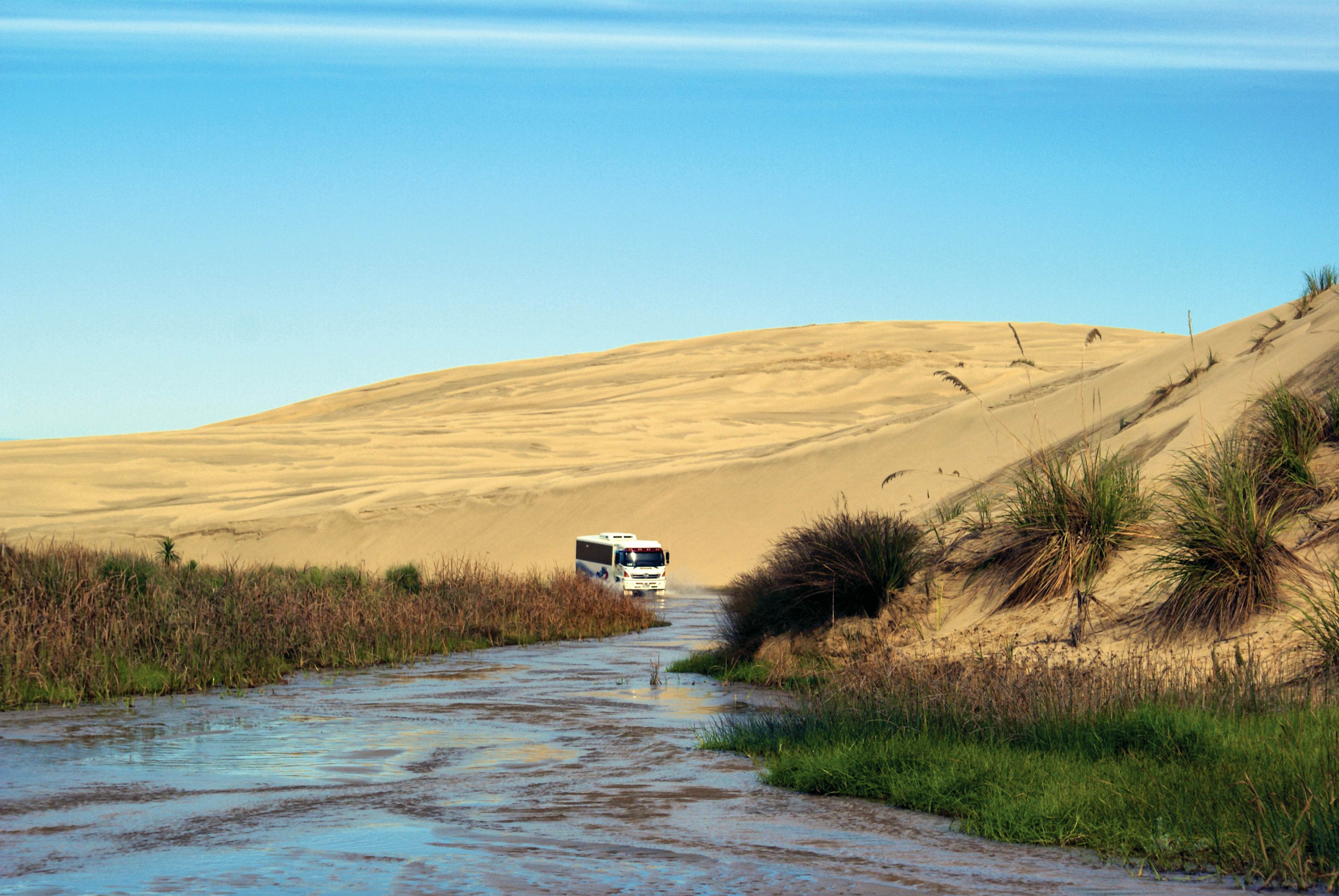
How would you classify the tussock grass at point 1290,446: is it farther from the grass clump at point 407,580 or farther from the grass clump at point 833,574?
the grass clump at point 407,580

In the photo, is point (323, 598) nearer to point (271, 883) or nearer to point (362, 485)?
point (271, 883)

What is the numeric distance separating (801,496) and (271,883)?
45839 mm

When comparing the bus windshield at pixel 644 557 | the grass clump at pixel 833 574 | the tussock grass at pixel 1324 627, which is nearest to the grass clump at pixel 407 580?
the grass clump at pixel 833 574

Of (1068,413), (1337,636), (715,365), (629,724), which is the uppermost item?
(715,365)

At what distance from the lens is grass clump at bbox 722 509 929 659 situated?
17953mm

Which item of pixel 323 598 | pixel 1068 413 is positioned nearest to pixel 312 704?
pixel 323 598

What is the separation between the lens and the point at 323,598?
22.6 metres

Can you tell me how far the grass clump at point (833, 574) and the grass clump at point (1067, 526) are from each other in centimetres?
155

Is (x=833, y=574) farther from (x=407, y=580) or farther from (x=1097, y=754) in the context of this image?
(x=407, y=580)

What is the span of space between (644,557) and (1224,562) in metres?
27.3

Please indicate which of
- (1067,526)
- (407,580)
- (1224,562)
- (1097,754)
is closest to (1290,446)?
(1067,526)

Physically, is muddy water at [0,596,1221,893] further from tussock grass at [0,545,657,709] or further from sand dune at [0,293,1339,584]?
sand dune at [0,293,1339,584]

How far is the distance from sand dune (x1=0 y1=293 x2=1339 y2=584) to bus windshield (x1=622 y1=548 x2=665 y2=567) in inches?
300

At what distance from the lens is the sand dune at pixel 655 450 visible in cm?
3909
